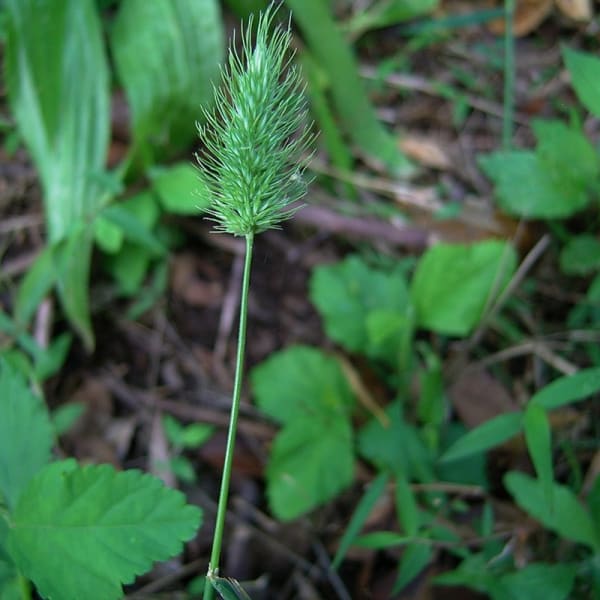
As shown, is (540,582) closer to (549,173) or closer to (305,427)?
(305,427)

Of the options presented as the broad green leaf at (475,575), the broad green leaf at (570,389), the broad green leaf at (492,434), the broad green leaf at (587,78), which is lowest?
the broad green leaf at (475,575)

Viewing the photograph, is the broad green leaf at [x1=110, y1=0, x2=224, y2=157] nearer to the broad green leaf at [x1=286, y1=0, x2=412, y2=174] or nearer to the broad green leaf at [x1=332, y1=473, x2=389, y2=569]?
the broad green leaf at [x1=286, y1=0, x2=412, y2=174]

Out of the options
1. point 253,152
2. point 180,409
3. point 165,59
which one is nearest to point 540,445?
point 253,152

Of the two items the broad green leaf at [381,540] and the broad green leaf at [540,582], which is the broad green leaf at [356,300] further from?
the broad green leaf at [540,582]

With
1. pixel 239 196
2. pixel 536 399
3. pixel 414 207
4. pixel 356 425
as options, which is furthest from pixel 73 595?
pixel 414 207

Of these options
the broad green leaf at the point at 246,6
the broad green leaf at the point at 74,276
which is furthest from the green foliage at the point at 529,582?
the broad green leaf at the point at 246,6

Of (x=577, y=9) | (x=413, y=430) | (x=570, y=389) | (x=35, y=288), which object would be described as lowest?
(x=413, y=430)
